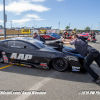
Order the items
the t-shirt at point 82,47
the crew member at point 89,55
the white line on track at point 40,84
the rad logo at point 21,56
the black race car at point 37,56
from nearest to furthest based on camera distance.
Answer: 1. the white line on track at point 40,84
2. the crew member at point 89,55
3. the t-shirt at point 82,47
4. the black race car at point 37,56
5. the rad logo at point 21,56

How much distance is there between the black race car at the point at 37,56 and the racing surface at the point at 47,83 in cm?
29

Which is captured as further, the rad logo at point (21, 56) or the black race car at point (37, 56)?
the rad logo at point (21, 56)

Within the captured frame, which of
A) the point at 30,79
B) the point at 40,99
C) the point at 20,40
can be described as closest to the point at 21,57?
the point at 20,40

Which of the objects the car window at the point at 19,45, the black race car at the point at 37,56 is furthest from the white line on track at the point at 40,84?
the car window at the point at 19,45

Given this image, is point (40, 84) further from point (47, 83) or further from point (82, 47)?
point (82, 47)

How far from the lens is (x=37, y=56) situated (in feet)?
14.3

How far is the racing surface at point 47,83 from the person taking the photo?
2.69m

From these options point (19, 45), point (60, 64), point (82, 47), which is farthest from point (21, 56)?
point (82, 47)

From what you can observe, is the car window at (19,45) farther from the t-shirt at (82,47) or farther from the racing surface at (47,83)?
the t-shirt at (82,47)

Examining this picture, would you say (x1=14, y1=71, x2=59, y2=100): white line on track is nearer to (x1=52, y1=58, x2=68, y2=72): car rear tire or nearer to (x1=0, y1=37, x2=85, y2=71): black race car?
(x1=52, y1=58, x2=68, y2=72): car rear tire

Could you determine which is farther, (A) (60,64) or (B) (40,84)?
(A) (60,64)

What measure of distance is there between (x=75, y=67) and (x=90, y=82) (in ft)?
2.40

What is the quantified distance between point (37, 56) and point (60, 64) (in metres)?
0.96

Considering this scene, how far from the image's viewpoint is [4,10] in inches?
535
